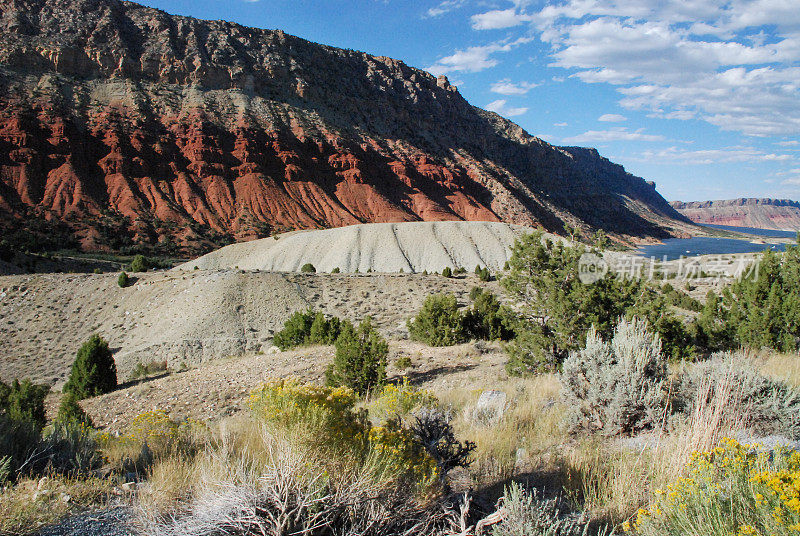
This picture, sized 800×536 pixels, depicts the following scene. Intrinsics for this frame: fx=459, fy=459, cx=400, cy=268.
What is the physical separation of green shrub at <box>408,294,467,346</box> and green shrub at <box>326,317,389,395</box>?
4437mm

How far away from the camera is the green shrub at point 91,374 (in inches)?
576

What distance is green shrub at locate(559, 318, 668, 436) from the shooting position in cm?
516

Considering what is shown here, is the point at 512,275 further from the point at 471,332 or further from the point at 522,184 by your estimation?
the point at 522,184

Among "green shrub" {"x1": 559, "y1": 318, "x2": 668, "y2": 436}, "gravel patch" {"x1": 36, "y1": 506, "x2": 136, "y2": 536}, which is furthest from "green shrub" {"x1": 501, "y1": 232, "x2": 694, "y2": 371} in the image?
"gravel patch" {"x1": 36, "y1": 506, "x2": 136, "y2": 536}

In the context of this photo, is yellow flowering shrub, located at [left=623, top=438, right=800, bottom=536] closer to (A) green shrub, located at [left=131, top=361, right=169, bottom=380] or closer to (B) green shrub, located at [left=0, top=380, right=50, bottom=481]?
(B) green shrub, located at [left=0, top=380, right=50, bottom=481]

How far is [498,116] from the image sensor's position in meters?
149

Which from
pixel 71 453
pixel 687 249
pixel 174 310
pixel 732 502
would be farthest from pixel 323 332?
pixel 687 249

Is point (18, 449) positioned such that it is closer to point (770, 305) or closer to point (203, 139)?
point (770, 305)

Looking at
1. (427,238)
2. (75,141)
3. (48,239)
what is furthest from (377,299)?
(75,141)

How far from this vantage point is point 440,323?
16.5 meters

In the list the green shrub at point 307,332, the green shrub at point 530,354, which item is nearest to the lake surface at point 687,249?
the green shrub at point 307,332

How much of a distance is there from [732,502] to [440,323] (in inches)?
549

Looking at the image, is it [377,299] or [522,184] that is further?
Answer: [522,184]

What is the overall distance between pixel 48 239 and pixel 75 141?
20795 millimetres
